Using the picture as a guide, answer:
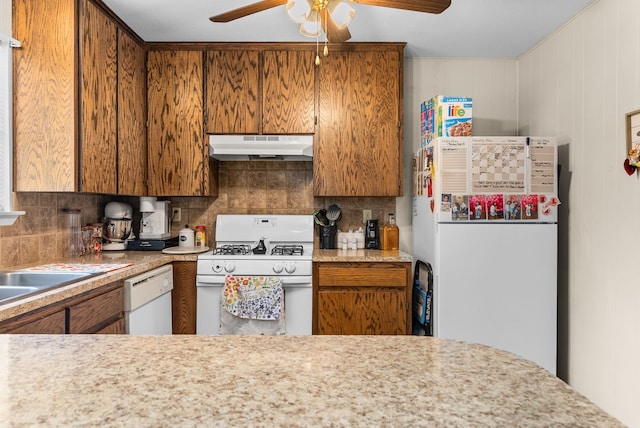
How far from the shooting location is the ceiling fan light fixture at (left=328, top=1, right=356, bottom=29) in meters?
1.79

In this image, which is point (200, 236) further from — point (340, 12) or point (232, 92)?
point (340, 12)

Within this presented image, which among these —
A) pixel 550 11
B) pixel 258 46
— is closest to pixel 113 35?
pixel 258 46

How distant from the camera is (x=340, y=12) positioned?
1810 millimetres

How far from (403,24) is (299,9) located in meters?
1.20

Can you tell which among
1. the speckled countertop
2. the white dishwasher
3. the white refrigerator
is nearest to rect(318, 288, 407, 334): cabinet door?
the white refrigerator

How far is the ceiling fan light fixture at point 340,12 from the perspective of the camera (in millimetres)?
1785

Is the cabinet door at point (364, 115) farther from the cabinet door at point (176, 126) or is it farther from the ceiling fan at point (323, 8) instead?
the ceiling fan at point (323, 8)

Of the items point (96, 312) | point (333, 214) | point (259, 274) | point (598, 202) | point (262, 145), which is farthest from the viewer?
point (333, 214)

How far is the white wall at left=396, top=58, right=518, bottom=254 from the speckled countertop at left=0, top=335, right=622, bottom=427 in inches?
100

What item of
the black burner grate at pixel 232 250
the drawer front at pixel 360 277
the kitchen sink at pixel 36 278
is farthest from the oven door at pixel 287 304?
the kitchen sink at pixel 36 278

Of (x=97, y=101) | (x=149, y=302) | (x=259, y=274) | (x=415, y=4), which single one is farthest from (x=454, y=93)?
(x=149, y=302)

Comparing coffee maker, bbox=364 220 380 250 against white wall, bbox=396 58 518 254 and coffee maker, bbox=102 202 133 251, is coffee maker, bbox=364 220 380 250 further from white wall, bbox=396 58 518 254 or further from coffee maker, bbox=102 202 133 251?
coffee maker, bbox=102 202 133 251

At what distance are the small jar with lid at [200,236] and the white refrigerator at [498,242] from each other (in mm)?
1774

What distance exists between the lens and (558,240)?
2.73 metres
